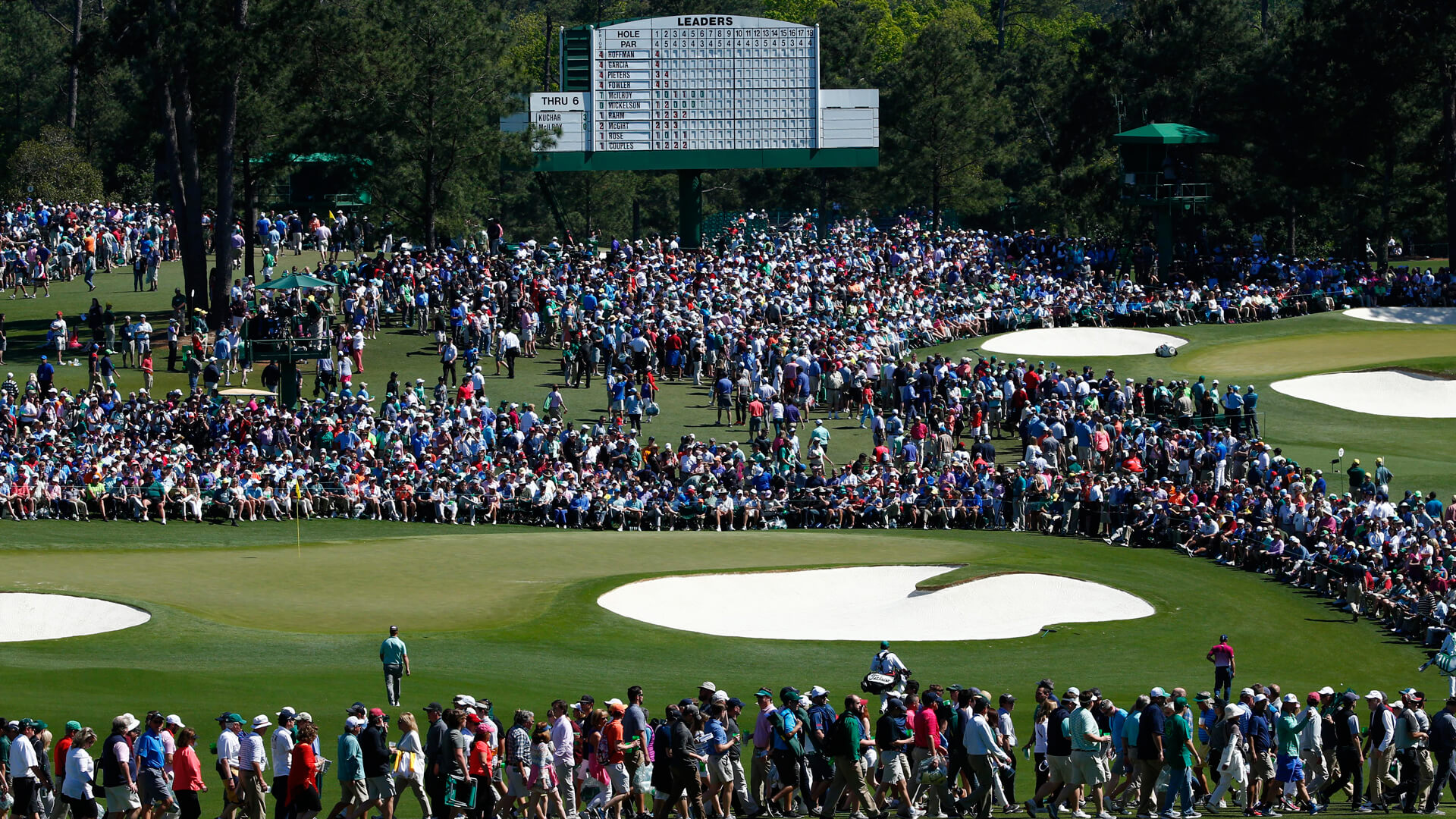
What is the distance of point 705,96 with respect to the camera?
61.5m

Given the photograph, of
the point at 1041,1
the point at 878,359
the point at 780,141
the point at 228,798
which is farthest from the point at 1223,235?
the point at 1041,1

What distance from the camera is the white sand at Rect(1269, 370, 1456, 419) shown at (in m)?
49.9

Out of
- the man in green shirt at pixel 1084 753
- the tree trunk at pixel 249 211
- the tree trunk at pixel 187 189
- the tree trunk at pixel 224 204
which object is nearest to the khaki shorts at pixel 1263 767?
the man in green shirt at pixel 1084 753

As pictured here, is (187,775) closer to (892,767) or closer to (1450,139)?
(892,767)

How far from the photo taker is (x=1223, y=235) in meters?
77.1

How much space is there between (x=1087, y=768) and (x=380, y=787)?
724 cm

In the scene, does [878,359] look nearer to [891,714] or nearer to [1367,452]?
[1367,452]

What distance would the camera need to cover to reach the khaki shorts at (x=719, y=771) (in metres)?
18.9

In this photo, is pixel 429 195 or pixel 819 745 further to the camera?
pixel 429 195

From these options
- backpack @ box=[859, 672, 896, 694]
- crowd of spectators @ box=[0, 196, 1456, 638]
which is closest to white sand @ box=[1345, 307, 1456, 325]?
crowd of spectators @ box=[0, 196, 1456, 638]

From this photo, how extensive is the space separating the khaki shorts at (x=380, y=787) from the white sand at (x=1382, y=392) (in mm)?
37763

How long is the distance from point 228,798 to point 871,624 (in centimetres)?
1380

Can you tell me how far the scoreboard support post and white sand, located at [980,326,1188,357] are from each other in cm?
1135

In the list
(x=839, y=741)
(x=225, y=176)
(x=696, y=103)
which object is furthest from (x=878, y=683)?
(x=696, y=103)
